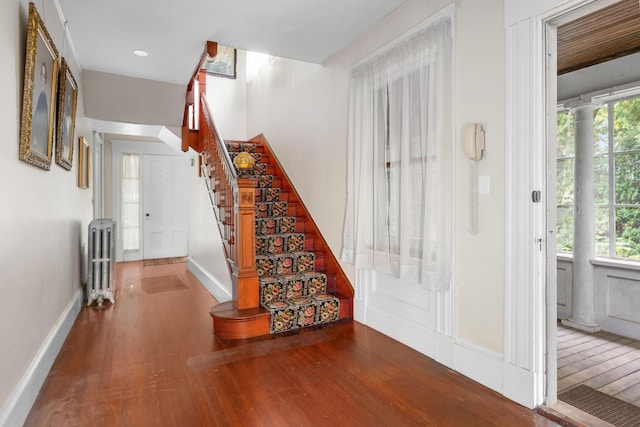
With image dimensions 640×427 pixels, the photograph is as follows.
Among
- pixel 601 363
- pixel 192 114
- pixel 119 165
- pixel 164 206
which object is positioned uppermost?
pixel 192 114

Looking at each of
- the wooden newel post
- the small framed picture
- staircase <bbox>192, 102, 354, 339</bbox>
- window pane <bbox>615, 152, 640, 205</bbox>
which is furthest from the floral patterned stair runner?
the small framed picture

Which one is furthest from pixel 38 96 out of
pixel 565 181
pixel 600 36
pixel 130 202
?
pixel 130 202

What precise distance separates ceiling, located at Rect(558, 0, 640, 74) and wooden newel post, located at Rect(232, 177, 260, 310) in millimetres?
2726

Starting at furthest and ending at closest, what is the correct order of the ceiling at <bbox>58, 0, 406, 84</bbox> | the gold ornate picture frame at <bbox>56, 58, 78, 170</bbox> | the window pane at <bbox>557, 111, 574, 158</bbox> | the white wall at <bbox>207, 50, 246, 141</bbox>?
the white wall at <bbox>207, 50, 246, 141</bbox> → the window pane at <bbox>557, 111, 574, 158</bbox> → the ceiling at <bbox>58, 0, 406, 84</bbox> → the gold ornate picture frame at <bbox>56, 58, 78, 170</bbox>

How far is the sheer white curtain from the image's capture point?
2.57 m

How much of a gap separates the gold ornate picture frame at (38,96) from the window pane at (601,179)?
459cm

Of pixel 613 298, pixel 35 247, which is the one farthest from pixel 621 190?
pixel 35 247

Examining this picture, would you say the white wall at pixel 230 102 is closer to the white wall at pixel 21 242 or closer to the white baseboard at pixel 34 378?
the white wall at pixel 21 242

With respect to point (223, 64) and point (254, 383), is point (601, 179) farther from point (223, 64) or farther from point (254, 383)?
point (223, 64)

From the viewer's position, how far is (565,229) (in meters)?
3.96

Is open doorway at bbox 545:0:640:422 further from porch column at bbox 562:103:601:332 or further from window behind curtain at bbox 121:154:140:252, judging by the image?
window behind curtain at bbox 121:154:140:252

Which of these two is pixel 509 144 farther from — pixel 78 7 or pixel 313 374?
pixel 78 7

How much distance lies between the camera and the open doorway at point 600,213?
110 inches

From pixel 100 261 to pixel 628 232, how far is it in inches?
216
